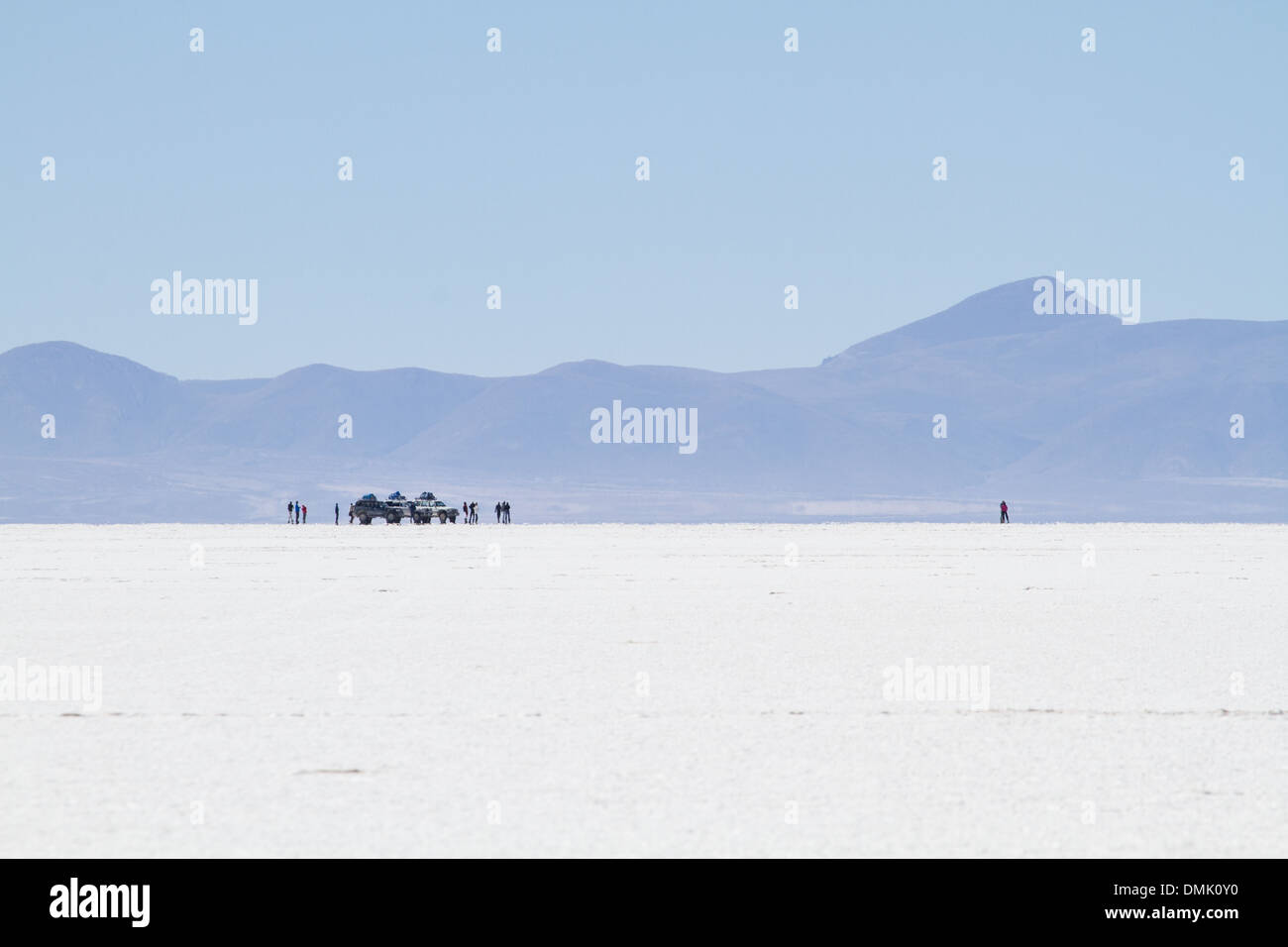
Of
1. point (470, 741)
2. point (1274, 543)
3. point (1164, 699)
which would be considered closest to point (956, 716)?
point (1164, 699)

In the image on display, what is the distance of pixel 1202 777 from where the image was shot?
10547mm

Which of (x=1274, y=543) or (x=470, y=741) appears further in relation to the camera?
(x=1274, y=543)
